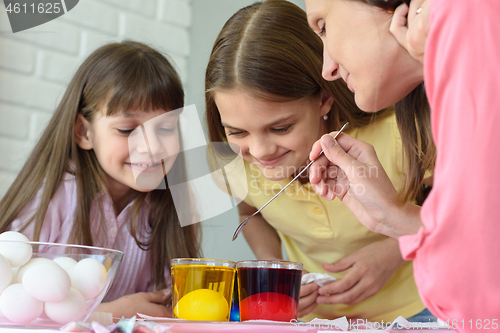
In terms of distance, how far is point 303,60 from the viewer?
0.92m

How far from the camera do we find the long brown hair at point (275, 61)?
0.89m

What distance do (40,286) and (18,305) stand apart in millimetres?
30

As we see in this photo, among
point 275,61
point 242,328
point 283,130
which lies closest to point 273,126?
point 283,130

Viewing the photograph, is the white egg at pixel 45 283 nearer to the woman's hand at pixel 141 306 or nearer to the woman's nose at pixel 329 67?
the woman's hand at pixel 141 306

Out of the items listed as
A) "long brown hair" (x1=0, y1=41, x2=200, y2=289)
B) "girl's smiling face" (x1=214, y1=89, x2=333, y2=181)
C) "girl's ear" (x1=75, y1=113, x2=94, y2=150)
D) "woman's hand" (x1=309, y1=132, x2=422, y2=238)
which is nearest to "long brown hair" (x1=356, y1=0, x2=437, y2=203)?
"woman's hand" (x1=309, y1=132, x2=422, y2=238)

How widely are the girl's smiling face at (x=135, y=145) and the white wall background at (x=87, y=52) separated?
0.11 m

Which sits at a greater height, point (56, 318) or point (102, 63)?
point (102, 63)

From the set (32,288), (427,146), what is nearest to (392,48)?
(427,146)

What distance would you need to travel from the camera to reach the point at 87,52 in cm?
113

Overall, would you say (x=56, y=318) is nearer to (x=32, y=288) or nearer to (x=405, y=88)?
(x=32, y=288)

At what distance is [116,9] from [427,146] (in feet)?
2.91

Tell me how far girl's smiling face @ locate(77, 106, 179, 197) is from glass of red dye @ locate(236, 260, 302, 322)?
52 cm

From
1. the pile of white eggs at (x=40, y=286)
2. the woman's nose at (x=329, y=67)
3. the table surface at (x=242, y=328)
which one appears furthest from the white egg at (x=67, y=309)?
the woman's nose at (x=329, y=67)

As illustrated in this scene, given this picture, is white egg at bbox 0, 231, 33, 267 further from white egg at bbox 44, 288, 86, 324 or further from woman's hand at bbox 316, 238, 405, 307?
woman's hand at bbox 316, 238, 405, 307
